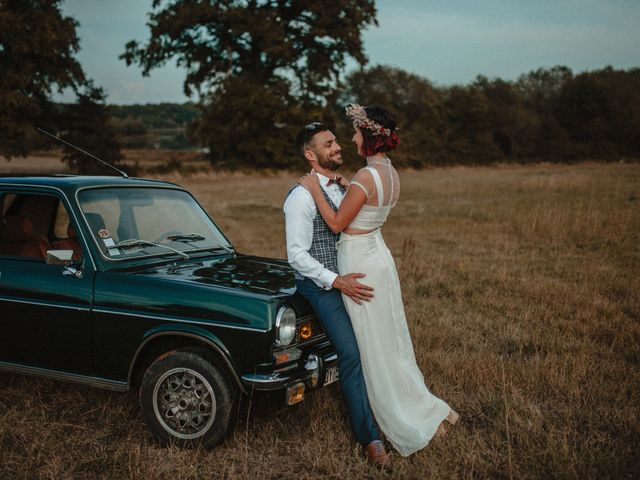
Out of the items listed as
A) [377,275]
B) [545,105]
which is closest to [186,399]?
[377,275]

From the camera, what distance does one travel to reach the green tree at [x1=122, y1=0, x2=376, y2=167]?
Result: 138 feet

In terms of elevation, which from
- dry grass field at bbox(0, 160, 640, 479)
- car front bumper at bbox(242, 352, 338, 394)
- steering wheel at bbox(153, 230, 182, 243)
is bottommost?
dry grass field at bbox(0, 160, 640, 479)

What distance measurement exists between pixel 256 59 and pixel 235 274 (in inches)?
1625

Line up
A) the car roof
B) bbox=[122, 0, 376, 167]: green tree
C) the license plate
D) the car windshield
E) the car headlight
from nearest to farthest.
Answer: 1. the car headlight
2. the license plate
3. the car windshield
4. the car roof
5. bbox=[122, 0, 376, 167]: green tree

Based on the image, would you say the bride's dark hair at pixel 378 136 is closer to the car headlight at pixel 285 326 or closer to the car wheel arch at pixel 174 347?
the car headlight at pixel 285 326

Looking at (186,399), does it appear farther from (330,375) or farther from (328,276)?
(328,276)

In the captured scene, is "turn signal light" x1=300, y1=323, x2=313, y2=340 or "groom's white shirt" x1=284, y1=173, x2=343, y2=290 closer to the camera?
"groom's white shirt" x1=284, y1=173, x2=343, y2=290

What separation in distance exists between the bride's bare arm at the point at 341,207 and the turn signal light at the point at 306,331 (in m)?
0.70

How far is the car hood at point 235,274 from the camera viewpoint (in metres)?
4.36

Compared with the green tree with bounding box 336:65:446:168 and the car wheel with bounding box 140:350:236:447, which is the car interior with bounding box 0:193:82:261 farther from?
the green tree with bounding box 336:65:446:168

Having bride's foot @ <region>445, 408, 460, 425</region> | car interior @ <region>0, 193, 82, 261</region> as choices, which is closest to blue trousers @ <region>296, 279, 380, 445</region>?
bride's foot @ <region>445, 408, 460, 425</region>

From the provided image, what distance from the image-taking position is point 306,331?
4422 millimetres

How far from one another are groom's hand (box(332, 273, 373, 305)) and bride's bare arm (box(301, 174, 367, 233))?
0.30 m

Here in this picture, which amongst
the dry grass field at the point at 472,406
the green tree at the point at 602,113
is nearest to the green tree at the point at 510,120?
the green tree at the point at 602,113
